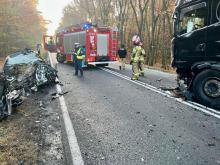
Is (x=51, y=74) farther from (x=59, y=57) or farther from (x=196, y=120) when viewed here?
(x=59, y=57)

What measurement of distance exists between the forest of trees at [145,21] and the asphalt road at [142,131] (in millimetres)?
13444

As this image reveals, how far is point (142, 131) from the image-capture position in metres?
5.27

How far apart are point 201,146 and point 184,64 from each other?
4182 mm

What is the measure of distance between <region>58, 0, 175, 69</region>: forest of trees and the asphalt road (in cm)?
1344

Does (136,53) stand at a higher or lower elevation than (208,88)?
higher

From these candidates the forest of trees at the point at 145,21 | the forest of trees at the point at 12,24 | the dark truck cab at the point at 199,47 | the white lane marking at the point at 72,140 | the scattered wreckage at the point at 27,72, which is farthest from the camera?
the forest of trees at the point at 12,24

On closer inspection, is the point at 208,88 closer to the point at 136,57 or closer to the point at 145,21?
the point at 136,57

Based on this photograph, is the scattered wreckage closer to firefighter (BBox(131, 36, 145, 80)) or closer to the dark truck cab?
firefighter (BBox(131, 36, 145, 80))

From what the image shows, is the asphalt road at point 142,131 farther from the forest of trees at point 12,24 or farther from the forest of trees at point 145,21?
the forest of trees at point 12,24

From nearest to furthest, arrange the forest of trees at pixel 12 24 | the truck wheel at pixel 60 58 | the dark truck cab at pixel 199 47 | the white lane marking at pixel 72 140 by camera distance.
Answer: the white lane marking at pixel 72 140
the dark truck cab at pixel 199 47
the truck wheel at pixel 60 58
the forest of trees at pixel 12 24

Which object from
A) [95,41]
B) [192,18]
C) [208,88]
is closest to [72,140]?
[208,88]

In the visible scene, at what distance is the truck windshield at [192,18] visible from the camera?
743 cm

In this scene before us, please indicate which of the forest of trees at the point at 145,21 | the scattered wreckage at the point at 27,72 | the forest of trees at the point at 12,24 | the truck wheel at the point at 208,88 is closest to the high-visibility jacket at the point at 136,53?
the scattered wreckage at the point at 27,72

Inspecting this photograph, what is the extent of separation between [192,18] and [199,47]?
882 millimetres
